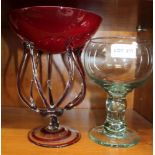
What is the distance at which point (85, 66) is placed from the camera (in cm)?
72

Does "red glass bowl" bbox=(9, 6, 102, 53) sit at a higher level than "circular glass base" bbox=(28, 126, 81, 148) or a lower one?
higher

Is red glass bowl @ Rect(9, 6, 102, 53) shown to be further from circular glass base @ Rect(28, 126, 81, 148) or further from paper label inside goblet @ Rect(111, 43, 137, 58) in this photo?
circular glass base @ Rect(28, 126, 81, 148)

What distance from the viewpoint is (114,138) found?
26.0 inches

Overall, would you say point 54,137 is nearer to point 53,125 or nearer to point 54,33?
point 53,125

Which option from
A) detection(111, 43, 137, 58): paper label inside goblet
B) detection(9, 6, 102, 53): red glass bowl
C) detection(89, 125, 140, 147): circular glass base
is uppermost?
detection(9, 6, 102, 53): red glass bowl

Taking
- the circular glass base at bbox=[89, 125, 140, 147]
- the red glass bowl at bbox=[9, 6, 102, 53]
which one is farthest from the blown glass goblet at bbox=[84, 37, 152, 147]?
the red glass bowl at bbox=[9, 6, 102, 53]

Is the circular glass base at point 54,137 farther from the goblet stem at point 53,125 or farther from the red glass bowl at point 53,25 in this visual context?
the red glass bowl at point 53,25

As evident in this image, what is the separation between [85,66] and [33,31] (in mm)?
208

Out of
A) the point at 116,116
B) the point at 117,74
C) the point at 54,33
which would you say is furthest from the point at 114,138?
the point at 54,33

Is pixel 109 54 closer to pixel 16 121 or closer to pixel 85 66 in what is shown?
pixel 85 66

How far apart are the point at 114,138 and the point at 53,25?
32 centimetres

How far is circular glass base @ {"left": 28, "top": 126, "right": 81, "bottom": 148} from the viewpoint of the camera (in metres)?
0.61

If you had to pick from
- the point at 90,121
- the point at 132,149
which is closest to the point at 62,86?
the point at 90,121

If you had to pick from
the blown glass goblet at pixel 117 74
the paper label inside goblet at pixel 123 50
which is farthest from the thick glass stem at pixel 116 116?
the paper label inside goblet at pixel 123 50
